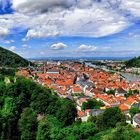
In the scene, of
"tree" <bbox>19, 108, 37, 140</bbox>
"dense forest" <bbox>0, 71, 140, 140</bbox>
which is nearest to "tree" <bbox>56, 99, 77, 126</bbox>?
"dense forest" <bbox>0, 71, 140, 140</bbox>

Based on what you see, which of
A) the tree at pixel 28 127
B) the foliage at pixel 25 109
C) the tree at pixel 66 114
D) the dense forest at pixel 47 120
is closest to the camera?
the dense forest at pixel 47 120

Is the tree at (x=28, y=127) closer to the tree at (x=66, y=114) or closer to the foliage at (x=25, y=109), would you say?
the foliage at (x=25, y=109)

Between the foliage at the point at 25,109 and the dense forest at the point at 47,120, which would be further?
the foliage at the point at 25,109

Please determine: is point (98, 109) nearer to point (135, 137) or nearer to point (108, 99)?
point (108, 99)

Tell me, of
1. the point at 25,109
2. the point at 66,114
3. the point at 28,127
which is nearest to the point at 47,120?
the point at 28,127

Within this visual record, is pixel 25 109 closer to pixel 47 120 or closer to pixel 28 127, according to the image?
pixel 47 120

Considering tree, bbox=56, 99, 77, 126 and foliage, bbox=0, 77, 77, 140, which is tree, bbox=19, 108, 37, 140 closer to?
foliage, bbox=0, 77, 77, 140

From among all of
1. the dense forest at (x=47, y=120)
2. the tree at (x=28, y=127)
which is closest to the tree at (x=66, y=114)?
the dense forest at (x=47, y=120)

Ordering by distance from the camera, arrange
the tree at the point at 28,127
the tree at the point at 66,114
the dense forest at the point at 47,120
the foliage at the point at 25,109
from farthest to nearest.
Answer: the tree at the point at 66,114 → the foliage at the point at 25,109 → the tree at the point at 28,127 → the dense forest at the point at 47,120
